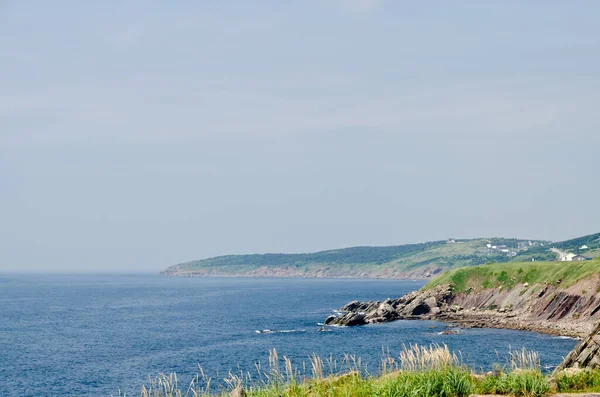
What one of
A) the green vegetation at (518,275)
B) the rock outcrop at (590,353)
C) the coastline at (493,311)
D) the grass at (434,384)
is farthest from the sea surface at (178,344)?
the grass at (434,384)

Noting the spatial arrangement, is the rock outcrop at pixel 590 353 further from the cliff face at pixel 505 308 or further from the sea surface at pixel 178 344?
the cliff face at pixel 505 308

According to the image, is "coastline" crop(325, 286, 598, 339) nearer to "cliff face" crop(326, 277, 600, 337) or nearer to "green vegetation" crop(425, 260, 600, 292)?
"cliff face" crop(326, 277, 600, 337)

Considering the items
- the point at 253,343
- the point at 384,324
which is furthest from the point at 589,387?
the point at 384,324

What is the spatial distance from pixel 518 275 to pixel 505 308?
41.3ft

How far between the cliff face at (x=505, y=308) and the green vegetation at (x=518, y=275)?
190 centimetres

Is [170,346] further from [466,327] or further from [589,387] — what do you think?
[589,387]

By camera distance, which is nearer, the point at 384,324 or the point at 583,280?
the point at 583,280

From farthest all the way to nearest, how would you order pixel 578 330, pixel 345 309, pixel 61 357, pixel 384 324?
pixel 345 309 < pixel 384 324 < pixel 578 330 < pixel 61 357

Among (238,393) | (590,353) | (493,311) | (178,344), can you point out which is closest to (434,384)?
(238,393)

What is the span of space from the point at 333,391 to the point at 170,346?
79660 millimetres

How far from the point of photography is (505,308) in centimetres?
12244

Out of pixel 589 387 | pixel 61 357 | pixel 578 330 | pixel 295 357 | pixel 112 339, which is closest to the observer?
pixel 589 387

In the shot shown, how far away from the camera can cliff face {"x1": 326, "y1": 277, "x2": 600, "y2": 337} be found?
Result: 102 m

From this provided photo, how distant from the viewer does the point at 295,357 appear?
81.2 m
